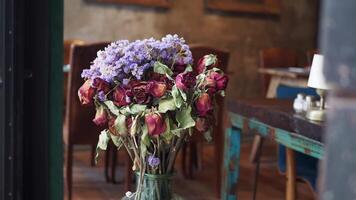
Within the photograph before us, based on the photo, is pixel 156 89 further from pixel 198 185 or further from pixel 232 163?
pixel 198 185

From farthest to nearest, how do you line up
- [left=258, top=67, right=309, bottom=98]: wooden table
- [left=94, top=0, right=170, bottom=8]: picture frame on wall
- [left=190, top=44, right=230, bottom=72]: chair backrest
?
1. [left=94, top=0, right=170, bottom=8]: picture frame on wall
2. [left=258, top=67, right=309, bottom=98]: wooden table
3. [left=190, top=44, right=230, bottom=72]: chair backrest

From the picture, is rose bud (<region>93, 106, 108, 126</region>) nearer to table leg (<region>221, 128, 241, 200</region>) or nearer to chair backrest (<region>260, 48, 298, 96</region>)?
table leg (<region>221, 128, 241, 200</region>)

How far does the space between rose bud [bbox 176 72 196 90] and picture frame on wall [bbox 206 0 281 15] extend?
445 centimetres

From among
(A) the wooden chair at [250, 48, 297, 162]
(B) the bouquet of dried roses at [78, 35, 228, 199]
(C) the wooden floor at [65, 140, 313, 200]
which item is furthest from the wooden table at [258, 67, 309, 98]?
(B) the bouquet of dried roses at [78, 35, 228, 199]

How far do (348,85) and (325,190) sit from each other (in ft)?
0.29

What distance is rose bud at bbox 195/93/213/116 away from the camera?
114 centimetres

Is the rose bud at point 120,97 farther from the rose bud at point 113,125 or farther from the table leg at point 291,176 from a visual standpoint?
the table leg at point 291,176

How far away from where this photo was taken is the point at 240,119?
234cm

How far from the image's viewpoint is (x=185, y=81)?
3.68 feet

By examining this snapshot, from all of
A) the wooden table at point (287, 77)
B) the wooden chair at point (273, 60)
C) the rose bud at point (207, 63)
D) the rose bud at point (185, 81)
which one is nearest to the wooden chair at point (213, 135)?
the wooden table at point (287, 77)

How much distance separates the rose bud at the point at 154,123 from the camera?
3.52 feet

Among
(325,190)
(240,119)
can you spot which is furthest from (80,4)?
(325,190)

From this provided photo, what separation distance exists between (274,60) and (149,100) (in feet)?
12.7

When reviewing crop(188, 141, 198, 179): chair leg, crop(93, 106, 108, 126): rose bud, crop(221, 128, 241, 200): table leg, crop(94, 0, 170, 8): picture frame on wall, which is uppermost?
crop(94, 0, 170, 8): picture frame on wall
